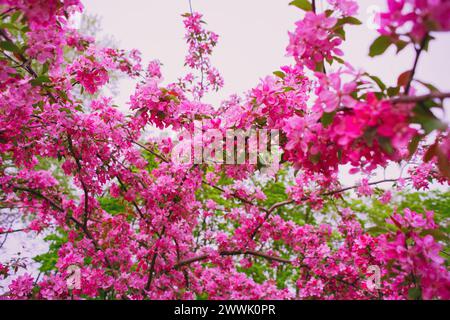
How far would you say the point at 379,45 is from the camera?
132 centimetres

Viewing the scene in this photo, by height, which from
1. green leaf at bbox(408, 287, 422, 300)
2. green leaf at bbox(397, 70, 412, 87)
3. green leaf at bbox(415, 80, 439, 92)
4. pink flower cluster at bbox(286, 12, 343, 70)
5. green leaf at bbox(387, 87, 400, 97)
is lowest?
green leaf at bbox(408, 287, 422, 300)

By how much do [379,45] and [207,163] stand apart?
1.92m

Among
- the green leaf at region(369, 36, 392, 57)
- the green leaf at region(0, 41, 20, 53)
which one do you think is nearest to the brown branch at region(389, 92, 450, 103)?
the green leaf at region(369, 36, 392, 57)

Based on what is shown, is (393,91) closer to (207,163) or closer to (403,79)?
(403,79)

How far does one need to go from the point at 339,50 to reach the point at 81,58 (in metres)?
2.21

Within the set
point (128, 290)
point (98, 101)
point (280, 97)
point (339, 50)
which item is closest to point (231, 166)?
point (280, 97)

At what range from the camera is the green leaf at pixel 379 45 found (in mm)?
1289

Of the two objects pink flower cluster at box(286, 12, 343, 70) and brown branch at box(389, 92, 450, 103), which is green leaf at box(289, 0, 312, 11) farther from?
brown branch at box(389, 92, 450, 103)

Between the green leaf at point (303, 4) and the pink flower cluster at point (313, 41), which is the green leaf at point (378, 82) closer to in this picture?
the pink flower cluster at point (313, 41)

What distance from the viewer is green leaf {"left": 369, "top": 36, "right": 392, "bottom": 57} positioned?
50.8 inches

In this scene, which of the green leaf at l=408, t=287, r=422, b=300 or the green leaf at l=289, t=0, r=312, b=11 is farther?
the green leaf at l=289, t=0, r=312, b=11

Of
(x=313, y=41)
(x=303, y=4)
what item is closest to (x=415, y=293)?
(x=313, y=41)

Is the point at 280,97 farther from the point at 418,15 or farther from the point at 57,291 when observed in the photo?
the point at 57,291

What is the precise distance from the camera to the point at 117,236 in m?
4.16
